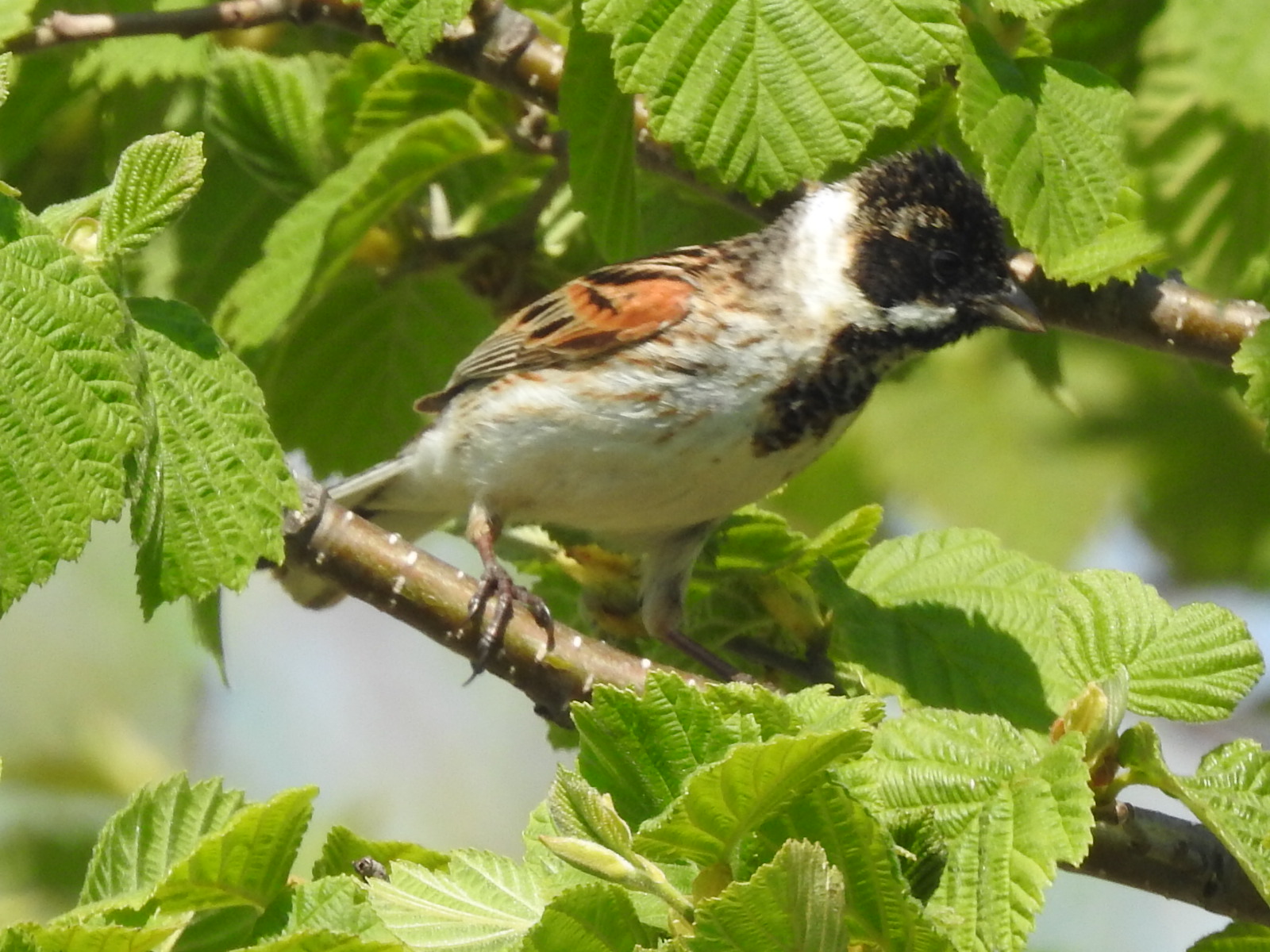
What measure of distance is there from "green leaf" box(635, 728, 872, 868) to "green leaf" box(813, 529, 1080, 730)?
1.10m

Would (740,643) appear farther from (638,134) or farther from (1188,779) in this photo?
(1188,779)

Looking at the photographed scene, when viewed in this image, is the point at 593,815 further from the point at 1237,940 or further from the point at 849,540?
the point at 849,540

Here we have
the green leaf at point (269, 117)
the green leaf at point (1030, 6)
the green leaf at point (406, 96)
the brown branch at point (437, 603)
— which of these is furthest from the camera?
the green leaf at point (269, 117)

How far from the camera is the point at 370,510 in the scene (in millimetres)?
4035

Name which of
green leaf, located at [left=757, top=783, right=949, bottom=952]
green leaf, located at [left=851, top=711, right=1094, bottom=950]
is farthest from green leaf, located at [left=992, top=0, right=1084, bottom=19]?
green leaf, located at [left=757, top=783, right=949, bottom=952]

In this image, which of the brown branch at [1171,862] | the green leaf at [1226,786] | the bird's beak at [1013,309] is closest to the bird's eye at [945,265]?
the bird's beak at [1013,309]

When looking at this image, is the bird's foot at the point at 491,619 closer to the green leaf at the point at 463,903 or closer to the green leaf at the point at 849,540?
the green leaf at the point at 849,540

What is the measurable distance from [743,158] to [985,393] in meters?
2.75

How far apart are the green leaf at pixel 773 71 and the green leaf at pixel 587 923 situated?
1.20 metres

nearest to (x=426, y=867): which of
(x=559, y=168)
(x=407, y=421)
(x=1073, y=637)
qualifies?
(x=1073, y=637)

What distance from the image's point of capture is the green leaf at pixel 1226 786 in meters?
1.66

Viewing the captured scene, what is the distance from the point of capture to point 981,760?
1803mm

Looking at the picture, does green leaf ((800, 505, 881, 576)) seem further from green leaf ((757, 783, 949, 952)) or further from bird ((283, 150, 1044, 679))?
green leaf ((757, 783, 949, 952))

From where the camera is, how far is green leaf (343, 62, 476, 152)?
10.3 feet
